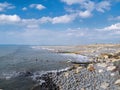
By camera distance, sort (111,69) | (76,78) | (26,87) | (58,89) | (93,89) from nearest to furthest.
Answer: (93,89)
(58,89)
(26,87)
(76,78)
(111,69)

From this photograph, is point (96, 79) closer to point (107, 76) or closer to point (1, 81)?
point (107, 76)

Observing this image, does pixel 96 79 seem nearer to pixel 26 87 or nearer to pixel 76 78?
pixel 76 78

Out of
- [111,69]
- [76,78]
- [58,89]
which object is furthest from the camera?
[111,69]

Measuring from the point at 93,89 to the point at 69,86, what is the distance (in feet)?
12.6

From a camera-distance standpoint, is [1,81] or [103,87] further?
[1,81]

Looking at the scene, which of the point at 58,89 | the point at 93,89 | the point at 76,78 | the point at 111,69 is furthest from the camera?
the point at 111,69

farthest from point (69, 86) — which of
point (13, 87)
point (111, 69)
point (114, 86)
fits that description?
point (111, 69)

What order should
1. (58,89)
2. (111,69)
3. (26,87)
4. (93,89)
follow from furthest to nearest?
(111,69) < (26,87) < (58,89) < (93,89)

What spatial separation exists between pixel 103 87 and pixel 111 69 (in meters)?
10.2

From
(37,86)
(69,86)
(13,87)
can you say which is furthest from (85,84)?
(13,87)

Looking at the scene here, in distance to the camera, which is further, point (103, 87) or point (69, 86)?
point (69, 86)

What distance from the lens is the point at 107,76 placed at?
31734 millimetres

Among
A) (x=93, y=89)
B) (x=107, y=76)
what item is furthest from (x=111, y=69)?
(x=93, y=89)

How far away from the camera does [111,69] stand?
3556 centimetres
